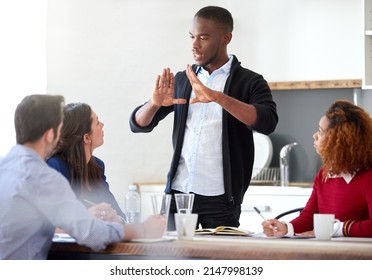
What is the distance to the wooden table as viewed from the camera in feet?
4.21

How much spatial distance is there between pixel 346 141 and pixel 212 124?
0.32 metres

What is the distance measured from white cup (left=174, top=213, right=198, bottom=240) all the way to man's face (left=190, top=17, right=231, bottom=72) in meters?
0.56

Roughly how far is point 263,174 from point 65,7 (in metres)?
1.23

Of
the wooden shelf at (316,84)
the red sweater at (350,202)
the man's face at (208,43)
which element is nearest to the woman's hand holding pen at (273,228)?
the red sweater at (350,202)

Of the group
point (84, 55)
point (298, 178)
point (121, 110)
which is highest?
point (84, 55)

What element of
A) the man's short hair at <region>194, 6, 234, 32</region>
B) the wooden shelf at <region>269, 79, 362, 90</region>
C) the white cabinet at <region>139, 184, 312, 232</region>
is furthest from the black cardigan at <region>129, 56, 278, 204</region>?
the wooden shelf at <region>269, 79, 362, 90</region>

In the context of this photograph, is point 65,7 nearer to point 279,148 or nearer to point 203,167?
point 203,167

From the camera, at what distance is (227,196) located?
72.1 inches

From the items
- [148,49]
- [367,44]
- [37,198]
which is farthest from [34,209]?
[367,44]

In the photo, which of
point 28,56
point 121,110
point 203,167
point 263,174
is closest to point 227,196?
point 203,167

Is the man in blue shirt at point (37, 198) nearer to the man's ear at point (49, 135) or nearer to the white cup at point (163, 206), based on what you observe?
the man's ear at point (49, 135)

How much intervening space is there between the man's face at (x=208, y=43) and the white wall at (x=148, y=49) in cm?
38

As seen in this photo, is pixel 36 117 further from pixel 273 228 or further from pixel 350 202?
pixel 350 202

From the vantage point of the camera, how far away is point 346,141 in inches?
67.2
